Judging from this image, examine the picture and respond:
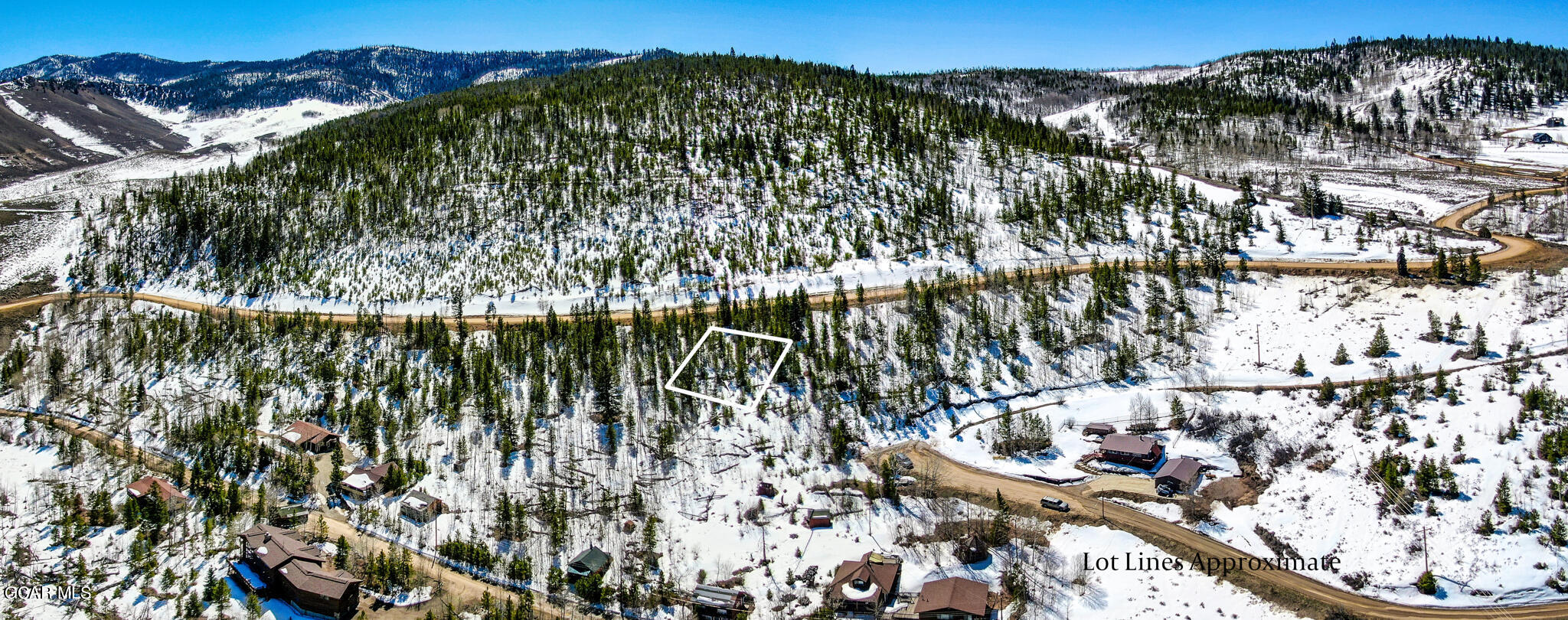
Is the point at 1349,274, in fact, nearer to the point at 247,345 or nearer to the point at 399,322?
the point at 399,322

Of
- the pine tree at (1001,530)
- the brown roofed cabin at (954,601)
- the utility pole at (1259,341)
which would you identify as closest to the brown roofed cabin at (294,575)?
the brown roofed cabin at (954,601)

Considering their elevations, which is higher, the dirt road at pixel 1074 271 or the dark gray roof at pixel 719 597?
the dirt road at pixel 1074 271

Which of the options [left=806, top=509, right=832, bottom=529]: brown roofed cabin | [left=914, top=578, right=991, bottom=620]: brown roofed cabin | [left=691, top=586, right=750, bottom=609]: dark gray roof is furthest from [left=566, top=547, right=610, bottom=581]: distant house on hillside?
[left=914, top=578, right=991, bottom=620]: brown roofed cabin

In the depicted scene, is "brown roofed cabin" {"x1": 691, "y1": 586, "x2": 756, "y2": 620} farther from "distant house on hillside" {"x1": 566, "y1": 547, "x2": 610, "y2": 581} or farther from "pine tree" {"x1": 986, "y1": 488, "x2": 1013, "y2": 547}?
"pine tree" {"x1": 986, "y1": 488, "x2": 1013, "y2": 547}

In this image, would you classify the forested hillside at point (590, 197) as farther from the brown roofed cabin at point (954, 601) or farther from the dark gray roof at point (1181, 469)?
the brown roofed cabin at point (954, 601)

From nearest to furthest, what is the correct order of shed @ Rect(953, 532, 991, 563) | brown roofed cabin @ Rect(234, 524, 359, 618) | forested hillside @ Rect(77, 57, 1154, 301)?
brown roofed cabin @ Rect(234, 524, 359, 618) → shed @ Rect(953, 532, 991, 563) → forested hillside @ Rect(77, 57, 1154, 301)

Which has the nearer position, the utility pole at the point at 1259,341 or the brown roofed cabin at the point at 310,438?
the brown roofed cabin at the point at 310,438

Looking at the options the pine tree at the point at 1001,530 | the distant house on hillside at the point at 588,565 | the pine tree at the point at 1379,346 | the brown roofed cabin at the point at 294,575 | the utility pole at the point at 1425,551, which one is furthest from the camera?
the pine tree at the point at 1379,346

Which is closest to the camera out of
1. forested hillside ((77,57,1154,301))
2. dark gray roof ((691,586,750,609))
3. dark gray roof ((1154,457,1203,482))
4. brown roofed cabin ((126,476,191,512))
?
dark gray roof ((691,586,750,609))
